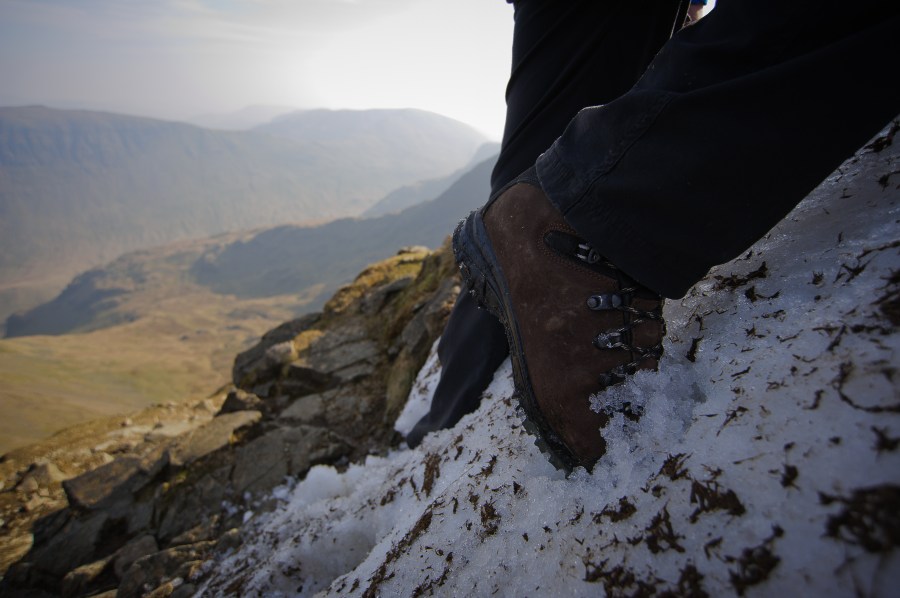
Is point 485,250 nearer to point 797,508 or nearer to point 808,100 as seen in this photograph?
point 808,100

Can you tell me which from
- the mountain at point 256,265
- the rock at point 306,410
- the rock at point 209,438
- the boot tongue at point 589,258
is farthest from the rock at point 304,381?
the mountain at point 256,265

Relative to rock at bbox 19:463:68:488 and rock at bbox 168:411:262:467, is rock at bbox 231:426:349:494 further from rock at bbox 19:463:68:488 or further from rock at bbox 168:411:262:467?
rock at bbox 19:463:68:488

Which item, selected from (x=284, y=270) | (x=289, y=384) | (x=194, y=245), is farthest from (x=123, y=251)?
(x=289, y=384)

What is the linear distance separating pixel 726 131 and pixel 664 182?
0.51ft

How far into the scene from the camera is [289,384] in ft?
18.2

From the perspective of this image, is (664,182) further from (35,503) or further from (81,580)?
(35,503)

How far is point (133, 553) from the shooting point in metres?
3.53

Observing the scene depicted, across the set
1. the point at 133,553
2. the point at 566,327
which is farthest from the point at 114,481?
the point at 566,327

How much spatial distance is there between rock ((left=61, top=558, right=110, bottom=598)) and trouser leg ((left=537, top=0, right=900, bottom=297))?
16.2ft

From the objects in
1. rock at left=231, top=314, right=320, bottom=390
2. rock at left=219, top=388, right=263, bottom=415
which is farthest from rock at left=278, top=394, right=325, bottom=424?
rock at left=231, top=314, right=320, bottom=390

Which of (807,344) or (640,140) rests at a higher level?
(640,140)

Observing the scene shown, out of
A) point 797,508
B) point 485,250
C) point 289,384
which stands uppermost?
point 485,250

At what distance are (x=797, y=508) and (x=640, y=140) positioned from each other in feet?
2.72

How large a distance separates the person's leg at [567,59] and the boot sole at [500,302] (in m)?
0.58
